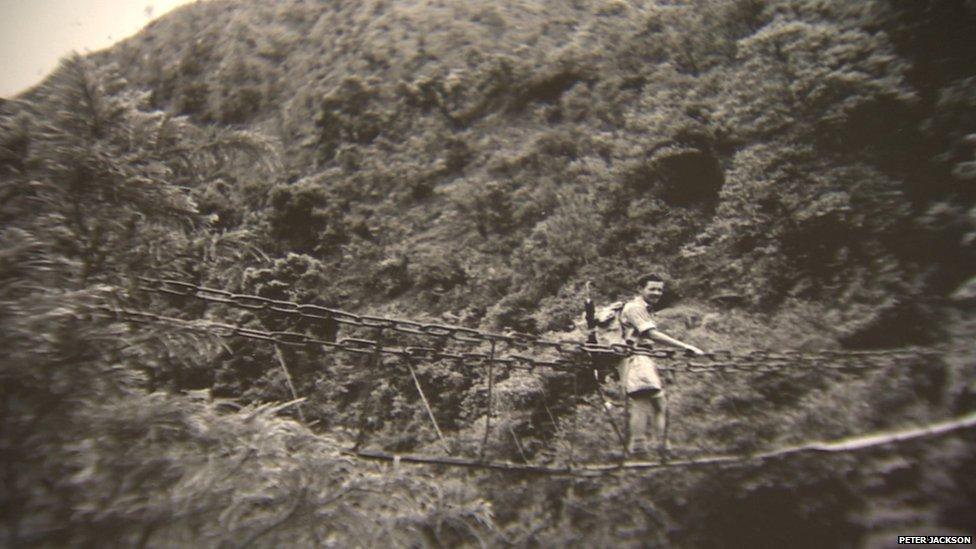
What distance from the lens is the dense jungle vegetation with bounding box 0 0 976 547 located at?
5.02ft

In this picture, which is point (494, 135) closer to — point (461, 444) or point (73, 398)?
point (461, 444)

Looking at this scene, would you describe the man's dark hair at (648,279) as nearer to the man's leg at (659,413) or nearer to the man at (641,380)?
the man at (641,380)

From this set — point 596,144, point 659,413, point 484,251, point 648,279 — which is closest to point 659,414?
point 659,413

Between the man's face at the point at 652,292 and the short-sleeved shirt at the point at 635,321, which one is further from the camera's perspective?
the man's face at the point at 652,292

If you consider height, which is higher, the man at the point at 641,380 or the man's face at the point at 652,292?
the man's face at the point at 652,292

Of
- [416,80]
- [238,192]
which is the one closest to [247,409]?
[238,192]

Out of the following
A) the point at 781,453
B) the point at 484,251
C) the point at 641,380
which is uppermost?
the point at 484,251

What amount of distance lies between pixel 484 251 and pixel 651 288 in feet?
3.15

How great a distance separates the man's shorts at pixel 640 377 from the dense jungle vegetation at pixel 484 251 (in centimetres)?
30

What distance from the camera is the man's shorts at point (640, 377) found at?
8.03 feet

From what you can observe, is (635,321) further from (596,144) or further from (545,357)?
(596,144)

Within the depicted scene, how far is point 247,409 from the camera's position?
1791mm

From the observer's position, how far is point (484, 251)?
318 centimetres

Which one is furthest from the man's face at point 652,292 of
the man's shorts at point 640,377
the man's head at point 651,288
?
the man's shorts at point 640,377
